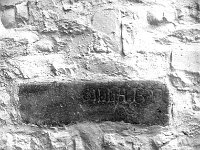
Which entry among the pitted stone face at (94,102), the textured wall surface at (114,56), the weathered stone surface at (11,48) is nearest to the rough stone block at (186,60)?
the textured wall surface at (114,56)

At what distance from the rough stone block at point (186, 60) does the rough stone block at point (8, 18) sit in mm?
784

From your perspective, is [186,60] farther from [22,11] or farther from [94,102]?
[22,11]

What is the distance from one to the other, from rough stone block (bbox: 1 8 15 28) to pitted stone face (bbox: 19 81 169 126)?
1.01 ft

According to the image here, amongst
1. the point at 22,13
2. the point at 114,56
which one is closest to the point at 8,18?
the point at 22,13

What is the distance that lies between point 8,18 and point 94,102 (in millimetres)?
589

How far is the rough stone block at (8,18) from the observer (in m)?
1.46

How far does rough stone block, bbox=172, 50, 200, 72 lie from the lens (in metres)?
1.34

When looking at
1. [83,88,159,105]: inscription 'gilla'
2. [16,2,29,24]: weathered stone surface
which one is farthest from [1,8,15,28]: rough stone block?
[83,88,159,105]: inscription 'gilla'

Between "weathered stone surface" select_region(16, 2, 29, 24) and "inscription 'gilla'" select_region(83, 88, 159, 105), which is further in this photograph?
"weathered stone surface" select_region(16, 2, 29, 24)

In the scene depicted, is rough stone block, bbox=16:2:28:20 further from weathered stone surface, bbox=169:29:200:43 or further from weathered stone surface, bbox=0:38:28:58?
weathered stone surface, bbox=169:29:200:43

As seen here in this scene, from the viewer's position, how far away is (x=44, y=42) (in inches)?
56.2

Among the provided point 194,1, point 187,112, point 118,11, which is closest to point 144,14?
point 118,11

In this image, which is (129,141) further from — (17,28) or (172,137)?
(17,28)

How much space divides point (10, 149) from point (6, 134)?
7cm
